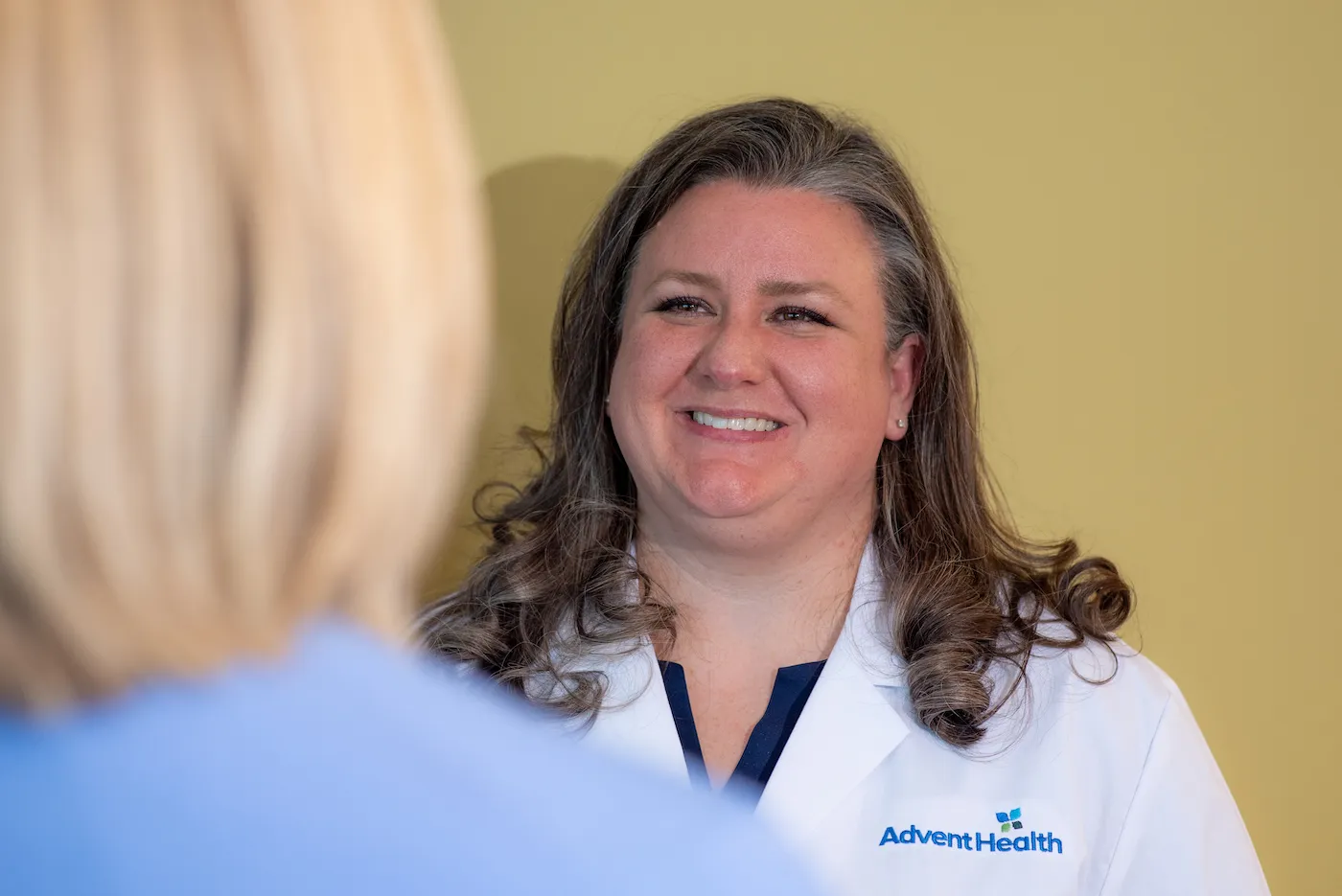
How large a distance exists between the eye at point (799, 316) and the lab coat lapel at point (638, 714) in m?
0.43

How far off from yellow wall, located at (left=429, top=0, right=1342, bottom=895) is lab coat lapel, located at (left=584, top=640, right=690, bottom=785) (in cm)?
67

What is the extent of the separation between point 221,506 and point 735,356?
113 centimetres

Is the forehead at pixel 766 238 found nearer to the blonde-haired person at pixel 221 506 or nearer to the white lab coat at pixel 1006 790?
the white lab coat at pixel 1006 790

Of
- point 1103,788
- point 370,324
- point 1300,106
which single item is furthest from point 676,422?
point 370,324

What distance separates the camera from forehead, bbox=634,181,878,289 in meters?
1.61

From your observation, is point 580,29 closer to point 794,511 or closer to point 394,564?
point 794,511

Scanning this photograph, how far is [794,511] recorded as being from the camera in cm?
159

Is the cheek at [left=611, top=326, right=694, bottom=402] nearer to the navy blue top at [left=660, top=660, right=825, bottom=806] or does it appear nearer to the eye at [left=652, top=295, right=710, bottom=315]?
the eye at [left=652, top=295, right=710, bottom=315]

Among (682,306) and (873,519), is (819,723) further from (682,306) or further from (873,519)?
(682,306)

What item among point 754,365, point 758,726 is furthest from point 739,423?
point 758,726

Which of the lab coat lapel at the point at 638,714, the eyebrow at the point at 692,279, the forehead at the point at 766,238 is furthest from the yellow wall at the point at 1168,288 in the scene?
the lab coat lapel at the point at 638,714

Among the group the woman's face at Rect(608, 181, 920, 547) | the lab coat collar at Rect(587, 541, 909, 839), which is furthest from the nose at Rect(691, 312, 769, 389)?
the lab coat collar at Rect(587, 541, 909, 839)

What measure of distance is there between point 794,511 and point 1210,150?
2.69 feet

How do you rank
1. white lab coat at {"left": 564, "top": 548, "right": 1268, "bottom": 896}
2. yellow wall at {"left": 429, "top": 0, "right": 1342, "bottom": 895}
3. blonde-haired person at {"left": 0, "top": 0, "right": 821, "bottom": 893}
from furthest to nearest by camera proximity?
yellow wall at {"left": 429, "top": 0, "right": 1342, "bottom": 895} < white lab coat at {"left": 564, "top": 548, "right": 1268, "bottom": 896} < blonde-haired person at {"left": 0, "top": 0, "right": 821, "bottom": 893}
